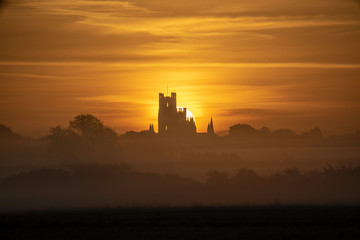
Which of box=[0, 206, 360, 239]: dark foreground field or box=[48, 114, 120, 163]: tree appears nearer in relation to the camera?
box=[0, 206, 360, 239]: dark foreground field

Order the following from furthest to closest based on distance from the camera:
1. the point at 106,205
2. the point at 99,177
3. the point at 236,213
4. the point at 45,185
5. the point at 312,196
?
the point at 99,177 → the point at 45,185 → the point at 312,196 → the point at 106,205 → the point at 236,213

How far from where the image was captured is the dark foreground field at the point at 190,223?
33188 mm

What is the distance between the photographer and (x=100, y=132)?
7550 centimetres

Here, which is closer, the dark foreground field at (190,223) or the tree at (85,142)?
the dark foreground field at (190,223)

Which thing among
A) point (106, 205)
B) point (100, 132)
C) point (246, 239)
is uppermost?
point (100, 132)

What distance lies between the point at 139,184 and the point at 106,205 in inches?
684

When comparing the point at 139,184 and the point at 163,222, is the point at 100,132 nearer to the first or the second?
the point at 139,184

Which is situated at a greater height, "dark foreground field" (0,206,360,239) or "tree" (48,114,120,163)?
"tree" (48,114,120,163)

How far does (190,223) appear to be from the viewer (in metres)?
38.1

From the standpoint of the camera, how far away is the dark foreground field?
33188mm

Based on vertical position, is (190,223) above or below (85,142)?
below

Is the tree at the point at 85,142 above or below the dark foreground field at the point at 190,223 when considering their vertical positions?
above

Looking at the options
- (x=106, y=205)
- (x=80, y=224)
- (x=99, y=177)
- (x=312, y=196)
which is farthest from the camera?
(x=99, y=177)

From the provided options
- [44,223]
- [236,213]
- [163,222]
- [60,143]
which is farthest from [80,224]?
[60,143]
